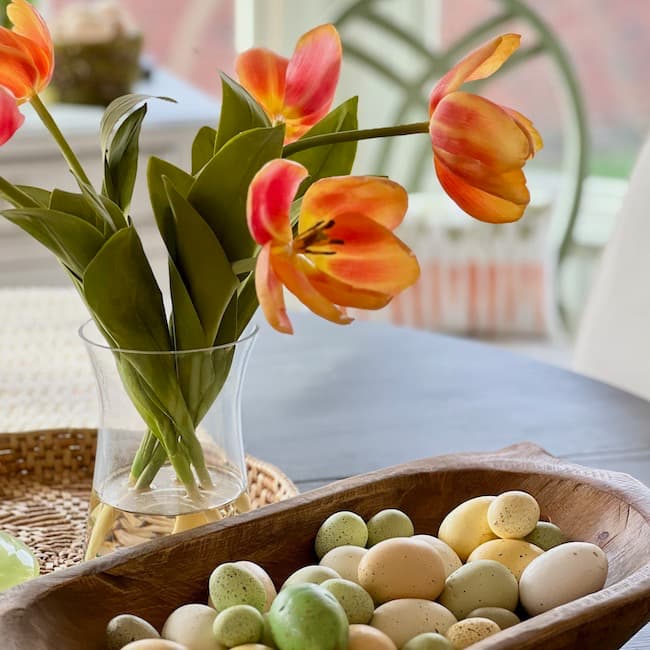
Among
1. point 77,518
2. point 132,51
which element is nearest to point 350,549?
point 77,518

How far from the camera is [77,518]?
88cm

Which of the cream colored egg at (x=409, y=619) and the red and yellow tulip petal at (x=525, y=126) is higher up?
the red and yellow tulip petal at (x=525, y=126)

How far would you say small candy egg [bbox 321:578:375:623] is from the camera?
21.6 inches

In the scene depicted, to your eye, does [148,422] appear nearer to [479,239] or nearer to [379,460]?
[379,460]

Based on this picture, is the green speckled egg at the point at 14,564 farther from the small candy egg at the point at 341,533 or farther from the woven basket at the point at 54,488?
the small candy egg at the point at 341,533

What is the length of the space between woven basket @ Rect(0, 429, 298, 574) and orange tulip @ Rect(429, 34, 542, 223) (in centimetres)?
31

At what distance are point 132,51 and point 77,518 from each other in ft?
5.69

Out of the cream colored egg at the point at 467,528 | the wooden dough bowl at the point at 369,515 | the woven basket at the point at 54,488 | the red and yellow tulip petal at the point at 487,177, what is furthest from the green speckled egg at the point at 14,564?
the red and yellow tulip petal at the point at 487,177

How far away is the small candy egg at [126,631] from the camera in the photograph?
534mm

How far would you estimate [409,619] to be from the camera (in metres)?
0.55

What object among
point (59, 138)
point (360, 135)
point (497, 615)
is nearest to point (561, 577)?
point (497, 615)

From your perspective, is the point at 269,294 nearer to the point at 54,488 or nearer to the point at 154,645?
the point at 154,645

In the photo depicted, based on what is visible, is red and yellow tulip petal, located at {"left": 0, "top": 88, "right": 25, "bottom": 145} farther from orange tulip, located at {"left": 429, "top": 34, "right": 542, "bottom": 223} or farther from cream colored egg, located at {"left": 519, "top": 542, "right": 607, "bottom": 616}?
cream colored egg, located at {"left": 519, "top": 542, "right": 607, "bottom": 616}

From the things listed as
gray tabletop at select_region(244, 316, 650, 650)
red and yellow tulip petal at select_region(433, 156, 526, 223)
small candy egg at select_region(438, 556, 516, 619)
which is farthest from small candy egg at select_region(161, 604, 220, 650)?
gray tabletop at select_region(244, 316, 650, 650)
